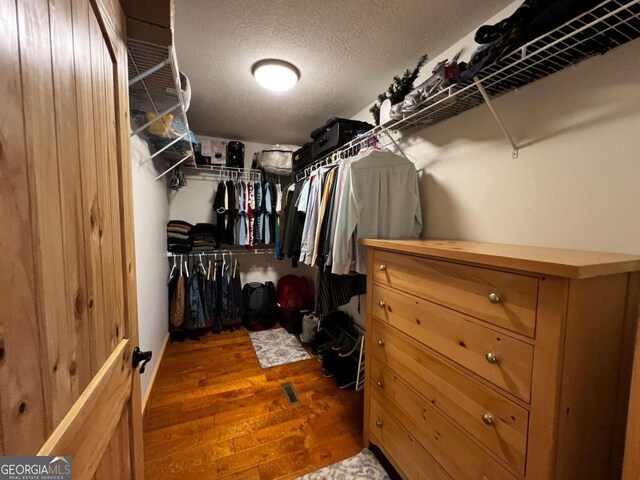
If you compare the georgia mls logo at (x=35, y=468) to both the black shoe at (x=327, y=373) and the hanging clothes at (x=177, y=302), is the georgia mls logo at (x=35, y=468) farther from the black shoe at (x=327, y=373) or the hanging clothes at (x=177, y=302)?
the hanging clothes at (x=177, y=302)

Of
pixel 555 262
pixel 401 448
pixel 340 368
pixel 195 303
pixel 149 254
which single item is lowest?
pixel 340 368

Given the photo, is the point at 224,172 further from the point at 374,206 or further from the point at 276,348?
the point at 374,206

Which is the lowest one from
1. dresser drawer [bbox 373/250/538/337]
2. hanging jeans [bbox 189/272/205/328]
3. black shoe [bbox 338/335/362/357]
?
black shoe [bbox 338/335/362/357]

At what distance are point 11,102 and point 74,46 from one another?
26 centimetres

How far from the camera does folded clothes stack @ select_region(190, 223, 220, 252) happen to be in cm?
290

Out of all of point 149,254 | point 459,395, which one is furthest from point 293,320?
point 459,395

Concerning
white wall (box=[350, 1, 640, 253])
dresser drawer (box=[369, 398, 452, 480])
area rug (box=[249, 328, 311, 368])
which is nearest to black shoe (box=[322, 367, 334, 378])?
area rug (box=[249, 328, 311, 368])

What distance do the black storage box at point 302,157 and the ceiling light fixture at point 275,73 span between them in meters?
0.74

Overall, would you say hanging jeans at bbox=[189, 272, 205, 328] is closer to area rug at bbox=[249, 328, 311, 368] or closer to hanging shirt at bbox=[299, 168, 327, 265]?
area rug at bbox=[249, 328, 311, 368]

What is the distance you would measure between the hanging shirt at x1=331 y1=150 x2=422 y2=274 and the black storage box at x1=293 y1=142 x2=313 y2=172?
1.08 meters

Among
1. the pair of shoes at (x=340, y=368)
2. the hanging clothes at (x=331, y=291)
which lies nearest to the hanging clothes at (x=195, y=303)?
the pair of shoes at (x=340, y=368)

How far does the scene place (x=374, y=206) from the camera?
5.04 ft

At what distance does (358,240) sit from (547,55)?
1053 mm

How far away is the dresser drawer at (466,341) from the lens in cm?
73
